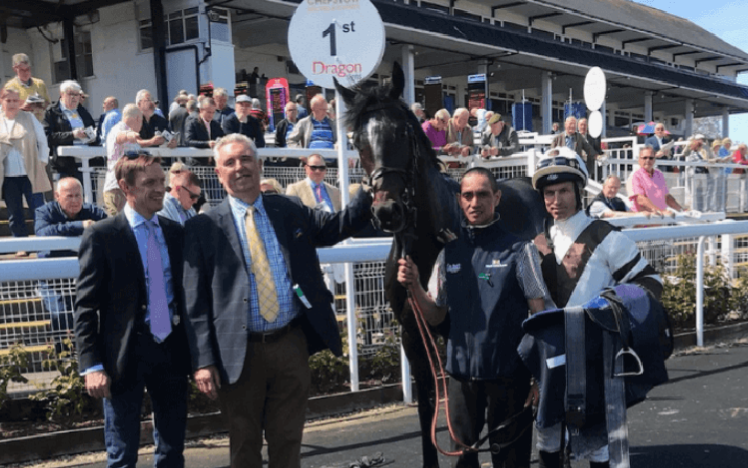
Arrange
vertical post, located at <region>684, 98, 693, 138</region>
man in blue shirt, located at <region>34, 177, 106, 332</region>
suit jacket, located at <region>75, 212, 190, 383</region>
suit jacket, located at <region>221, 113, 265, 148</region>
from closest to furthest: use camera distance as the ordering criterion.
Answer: suit jacket, located at <region>75, 212, 190, 383</region>
man in blue shirt, located at <region>34, 177, 106, 332</region>
suit jacket, located at <region>221, 113, 265, 148</region>
vertical post, located at <region>684, 98, 693, 138</region>

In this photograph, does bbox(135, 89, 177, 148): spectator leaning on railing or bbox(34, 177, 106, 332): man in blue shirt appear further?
bbox(135, 89, 177, 148): spectator leaning on railing

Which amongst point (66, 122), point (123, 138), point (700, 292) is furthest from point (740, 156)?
point (66, 122)

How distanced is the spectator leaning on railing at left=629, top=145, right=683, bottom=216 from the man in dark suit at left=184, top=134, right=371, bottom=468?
6.73 m

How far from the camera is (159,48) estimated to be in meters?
16.0

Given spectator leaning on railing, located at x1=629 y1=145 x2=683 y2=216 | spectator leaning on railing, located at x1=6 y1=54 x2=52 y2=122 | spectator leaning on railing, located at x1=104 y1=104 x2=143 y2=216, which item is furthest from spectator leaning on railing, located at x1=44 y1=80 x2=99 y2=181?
spectator leaning on railing, located at x1=629 y1=145 x2=683 y2=216

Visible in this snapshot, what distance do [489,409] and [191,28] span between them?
565 inches

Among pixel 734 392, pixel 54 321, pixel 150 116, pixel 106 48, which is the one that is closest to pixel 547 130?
pixel 106 48

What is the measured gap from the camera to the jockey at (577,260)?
121 inches

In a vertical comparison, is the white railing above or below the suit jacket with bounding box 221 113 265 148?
below

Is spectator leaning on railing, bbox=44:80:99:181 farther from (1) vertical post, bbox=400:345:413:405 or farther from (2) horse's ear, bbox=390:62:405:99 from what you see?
(2) horse's ear, bbox=390:62:405:99

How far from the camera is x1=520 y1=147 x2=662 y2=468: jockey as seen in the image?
308 centimetres

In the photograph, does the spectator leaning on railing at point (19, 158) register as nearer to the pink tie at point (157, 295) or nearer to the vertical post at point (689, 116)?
the pink tie at point (157, 295)

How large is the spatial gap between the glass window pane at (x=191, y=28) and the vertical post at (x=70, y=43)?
302 centimetres

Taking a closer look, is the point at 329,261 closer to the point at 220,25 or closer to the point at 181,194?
the point at 181,194
